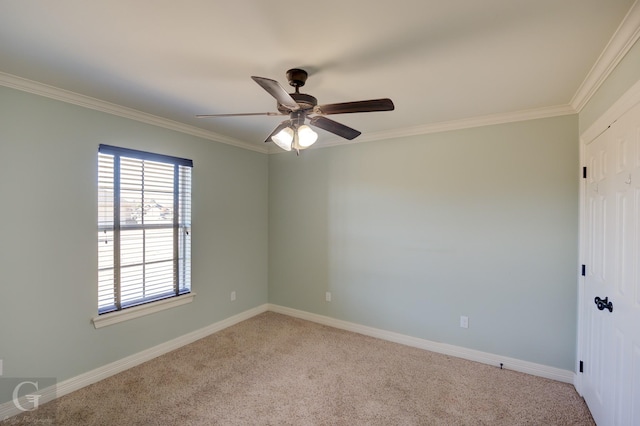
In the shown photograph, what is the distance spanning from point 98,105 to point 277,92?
1.99m

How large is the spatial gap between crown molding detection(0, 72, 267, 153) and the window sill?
1.83m

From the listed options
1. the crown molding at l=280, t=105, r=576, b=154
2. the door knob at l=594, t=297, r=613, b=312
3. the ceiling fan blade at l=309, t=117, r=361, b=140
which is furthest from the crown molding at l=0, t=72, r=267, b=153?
the door knob at l=594, t=297, r=613, b=312

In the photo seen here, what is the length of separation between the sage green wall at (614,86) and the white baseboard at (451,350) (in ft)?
7.02

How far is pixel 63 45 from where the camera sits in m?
1.70

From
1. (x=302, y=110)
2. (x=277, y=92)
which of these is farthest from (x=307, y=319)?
(x=277, y=92)

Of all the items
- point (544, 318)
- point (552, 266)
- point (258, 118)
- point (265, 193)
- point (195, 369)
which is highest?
point (258, 118)

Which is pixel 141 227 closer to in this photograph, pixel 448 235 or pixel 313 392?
pixel 313 392

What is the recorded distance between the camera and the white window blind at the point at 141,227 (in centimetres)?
266

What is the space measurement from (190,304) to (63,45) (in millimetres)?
2621

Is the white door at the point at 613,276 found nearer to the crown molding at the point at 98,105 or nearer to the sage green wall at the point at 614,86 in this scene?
the sage green wall at the point at 614,86

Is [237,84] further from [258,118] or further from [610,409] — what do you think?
[610,409]

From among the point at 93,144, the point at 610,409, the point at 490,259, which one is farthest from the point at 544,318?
the point at 93,144

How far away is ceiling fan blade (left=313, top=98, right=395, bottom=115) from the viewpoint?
66.2 inches

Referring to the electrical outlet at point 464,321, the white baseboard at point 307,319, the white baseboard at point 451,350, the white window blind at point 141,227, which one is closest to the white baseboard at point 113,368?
the white baseboard at point 307,319
